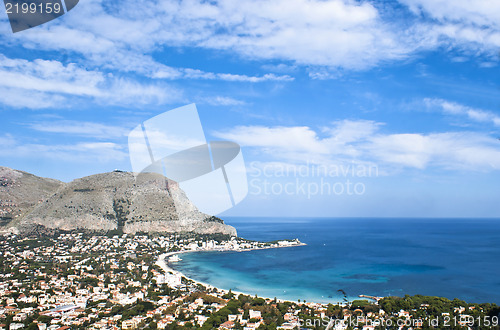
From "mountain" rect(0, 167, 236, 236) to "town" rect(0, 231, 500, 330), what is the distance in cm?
1110

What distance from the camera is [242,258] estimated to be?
29.5m

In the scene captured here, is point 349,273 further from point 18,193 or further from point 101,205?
point 18,193

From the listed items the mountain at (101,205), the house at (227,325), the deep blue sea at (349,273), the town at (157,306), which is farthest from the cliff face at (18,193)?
the house at (227,325)

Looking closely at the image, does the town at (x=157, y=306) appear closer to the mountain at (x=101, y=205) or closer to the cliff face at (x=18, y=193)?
the mountain at (x=101, y=205)

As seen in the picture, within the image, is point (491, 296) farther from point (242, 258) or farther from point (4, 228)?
point (4, 228)

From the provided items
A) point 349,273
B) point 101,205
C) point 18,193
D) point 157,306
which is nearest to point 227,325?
point 157,306

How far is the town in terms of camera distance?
10.4m

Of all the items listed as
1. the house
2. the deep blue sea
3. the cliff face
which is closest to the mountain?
the cliff face

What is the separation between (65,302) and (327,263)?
1969 cm

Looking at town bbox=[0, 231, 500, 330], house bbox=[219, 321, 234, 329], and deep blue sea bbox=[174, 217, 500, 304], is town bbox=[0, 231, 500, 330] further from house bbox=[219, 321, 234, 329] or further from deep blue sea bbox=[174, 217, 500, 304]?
deep blue sea bbox=[174, 217, 500, 304]

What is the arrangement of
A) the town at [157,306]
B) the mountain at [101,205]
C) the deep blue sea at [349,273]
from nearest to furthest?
the town at [157,306] → the deep blue sea at [349,273] → the mountain at [101,205]

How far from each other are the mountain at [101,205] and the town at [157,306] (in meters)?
11.1

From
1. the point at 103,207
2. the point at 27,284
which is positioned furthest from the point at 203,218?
the point at 27,284

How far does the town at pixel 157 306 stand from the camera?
1036cm
